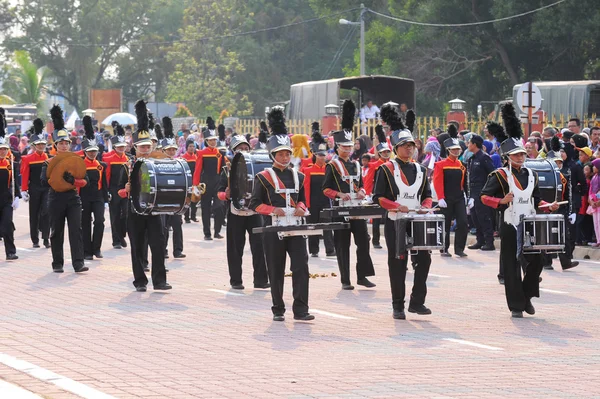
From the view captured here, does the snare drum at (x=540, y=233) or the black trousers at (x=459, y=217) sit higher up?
the snare drum at (x=540, y=233)

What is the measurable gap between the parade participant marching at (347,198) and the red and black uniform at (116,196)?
4.66 m

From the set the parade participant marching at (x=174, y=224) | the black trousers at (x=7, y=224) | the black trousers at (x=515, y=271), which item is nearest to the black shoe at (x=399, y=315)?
the black trousers at (x=515, y=271)

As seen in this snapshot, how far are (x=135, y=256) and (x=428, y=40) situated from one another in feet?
147

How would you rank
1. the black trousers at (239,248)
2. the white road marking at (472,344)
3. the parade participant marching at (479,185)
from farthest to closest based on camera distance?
the parade participant marching at (479,185) < the black trousers at (239,248) < the white road marking at (472,344)

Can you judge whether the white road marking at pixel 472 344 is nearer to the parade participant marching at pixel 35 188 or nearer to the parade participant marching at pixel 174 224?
the parade participant marching at pixel 174 224

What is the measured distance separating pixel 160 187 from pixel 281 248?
3065 mm

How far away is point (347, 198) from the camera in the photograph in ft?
57.7

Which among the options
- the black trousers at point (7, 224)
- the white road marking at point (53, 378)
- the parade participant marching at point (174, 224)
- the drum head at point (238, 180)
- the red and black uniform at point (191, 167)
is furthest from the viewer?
the red and black uniform at point (191, 167)

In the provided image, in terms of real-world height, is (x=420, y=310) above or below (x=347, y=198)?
below

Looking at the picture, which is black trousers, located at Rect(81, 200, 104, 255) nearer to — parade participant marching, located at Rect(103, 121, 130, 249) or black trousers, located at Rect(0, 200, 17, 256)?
parade participant marching, located at Rect(103, 121, 130, 249)

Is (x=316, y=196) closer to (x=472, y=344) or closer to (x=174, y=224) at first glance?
(x=174, y=224)

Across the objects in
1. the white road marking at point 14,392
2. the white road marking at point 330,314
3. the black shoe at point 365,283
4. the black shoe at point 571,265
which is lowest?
the black shoe at point 571,265

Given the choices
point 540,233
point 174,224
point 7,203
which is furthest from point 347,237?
point 7,203

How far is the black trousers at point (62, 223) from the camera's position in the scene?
18891 mm
